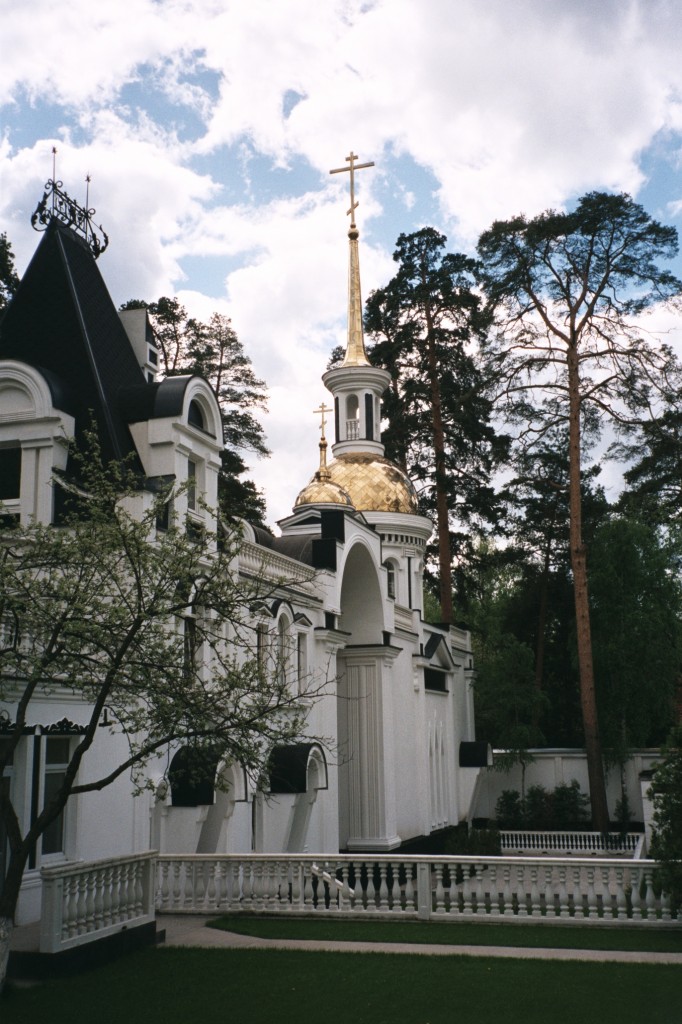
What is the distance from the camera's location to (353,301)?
37.0 meters

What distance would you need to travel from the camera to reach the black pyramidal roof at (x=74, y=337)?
15.9 m

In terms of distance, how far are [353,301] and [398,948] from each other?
28.8 m

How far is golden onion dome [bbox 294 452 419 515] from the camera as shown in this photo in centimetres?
3250

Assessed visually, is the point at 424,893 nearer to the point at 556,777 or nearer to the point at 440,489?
the point at 440,489

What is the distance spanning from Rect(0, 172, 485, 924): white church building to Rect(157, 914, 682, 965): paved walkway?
5.55 ft

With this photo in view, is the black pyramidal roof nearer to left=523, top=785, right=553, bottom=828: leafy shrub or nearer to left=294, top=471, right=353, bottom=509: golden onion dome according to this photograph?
left=294, top=471, right=353, bottom=509: golden onion dome

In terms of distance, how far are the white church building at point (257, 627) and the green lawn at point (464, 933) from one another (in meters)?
1.99

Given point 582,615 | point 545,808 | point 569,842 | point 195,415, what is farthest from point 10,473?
point 545,808

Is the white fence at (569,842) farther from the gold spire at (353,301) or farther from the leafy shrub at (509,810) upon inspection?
the gold spire at (353,301)

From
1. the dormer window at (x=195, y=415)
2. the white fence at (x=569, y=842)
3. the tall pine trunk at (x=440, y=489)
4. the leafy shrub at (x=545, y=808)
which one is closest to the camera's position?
the dormer window at (x=195, y=415)

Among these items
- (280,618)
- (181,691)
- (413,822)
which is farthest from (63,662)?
(413,822)

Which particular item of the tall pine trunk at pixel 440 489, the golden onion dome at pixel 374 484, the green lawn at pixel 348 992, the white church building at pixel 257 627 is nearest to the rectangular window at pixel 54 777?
the white church building at pixel 257 627

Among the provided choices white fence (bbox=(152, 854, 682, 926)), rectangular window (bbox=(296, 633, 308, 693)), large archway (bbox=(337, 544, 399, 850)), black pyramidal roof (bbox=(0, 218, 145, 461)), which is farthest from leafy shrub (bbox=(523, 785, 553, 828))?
black pyramidal roof (bbox=(0, 218, 145, 461))

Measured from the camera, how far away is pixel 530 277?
29.3m
